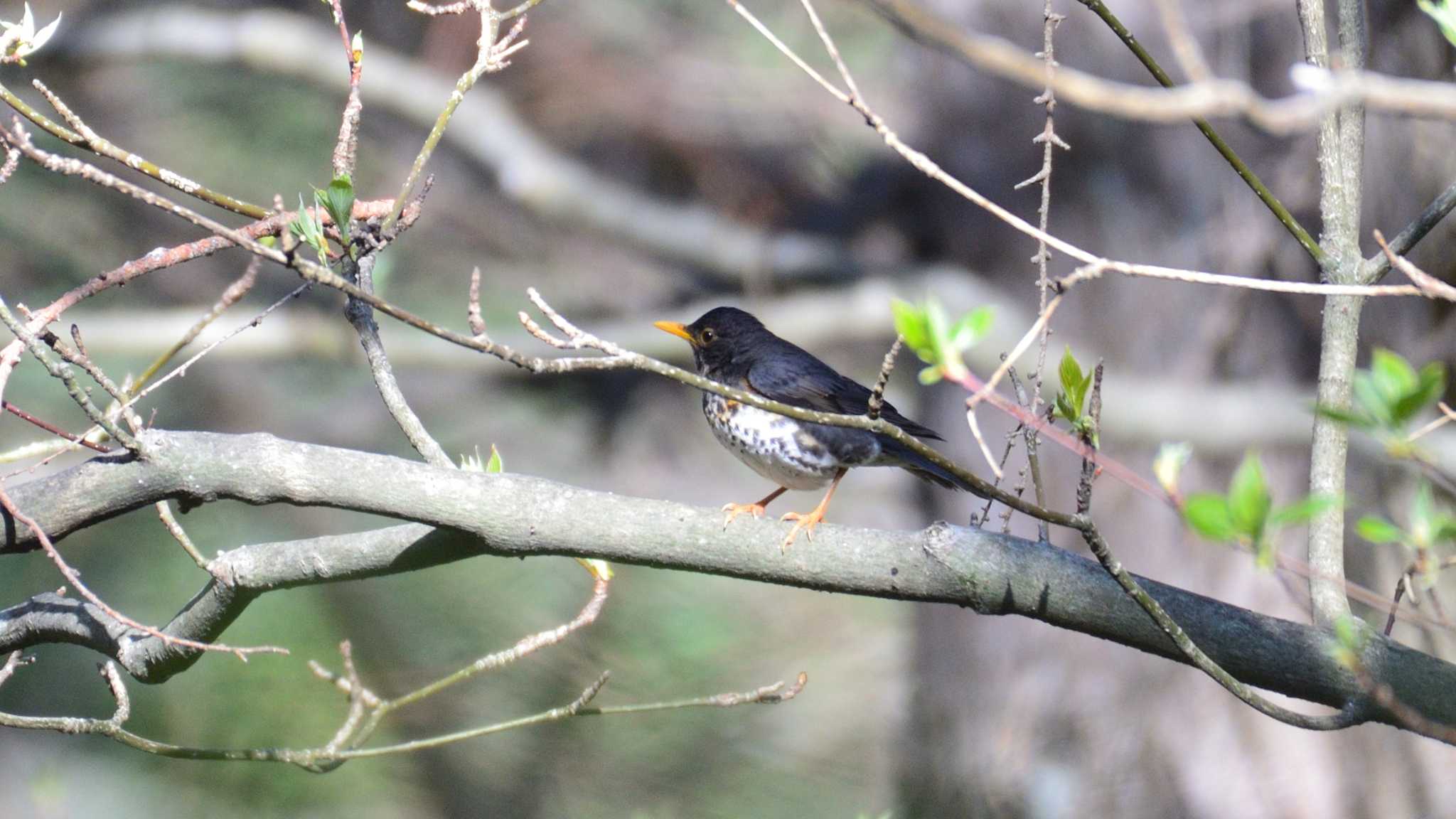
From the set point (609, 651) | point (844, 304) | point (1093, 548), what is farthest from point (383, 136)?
point (1093, 548)

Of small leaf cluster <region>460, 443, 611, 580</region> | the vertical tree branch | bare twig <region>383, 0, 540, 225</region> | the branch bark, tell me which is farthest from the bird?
bare twig <region>383, 0, 540, 225</region>

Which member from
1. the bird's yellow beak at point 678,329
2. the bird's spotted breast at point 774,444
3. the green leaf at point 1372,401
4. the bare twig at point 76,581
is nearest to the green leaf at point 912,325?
the green leaf at point 1372,401

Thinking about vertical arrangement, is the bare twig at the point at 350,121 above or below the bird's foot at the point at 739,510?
above

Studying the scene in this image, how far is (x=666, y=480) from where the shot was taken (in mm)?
6004

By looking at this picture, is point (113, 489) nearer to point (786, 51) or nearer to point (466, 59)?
point (786, 51)

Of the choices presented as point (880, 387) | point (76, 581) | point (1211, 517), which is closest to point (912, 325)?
point (880, 387)

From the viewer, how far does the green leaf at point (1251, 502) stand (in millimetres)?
1018

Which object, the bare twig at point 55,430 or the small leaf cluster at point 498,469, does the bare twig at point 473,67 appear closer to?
the small leaf cluster at point 498,469

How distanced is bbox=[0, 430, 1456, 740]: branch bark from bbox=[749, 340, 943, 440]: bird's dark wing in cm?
123

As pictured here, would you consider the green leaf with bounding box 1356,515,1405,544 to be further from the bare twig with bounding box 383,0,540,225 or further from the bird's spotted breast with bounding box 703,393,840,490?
the bird's spotted breast with bounding box 703,393,840,490

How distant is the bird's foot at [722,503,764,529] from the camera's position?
5.85 ft

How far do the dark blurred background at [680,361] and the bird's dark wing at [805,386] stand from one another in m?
1.43

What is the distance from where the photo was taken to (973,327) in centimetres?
116

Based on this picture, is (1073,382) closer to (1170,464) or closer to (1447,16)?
(1170,464)
